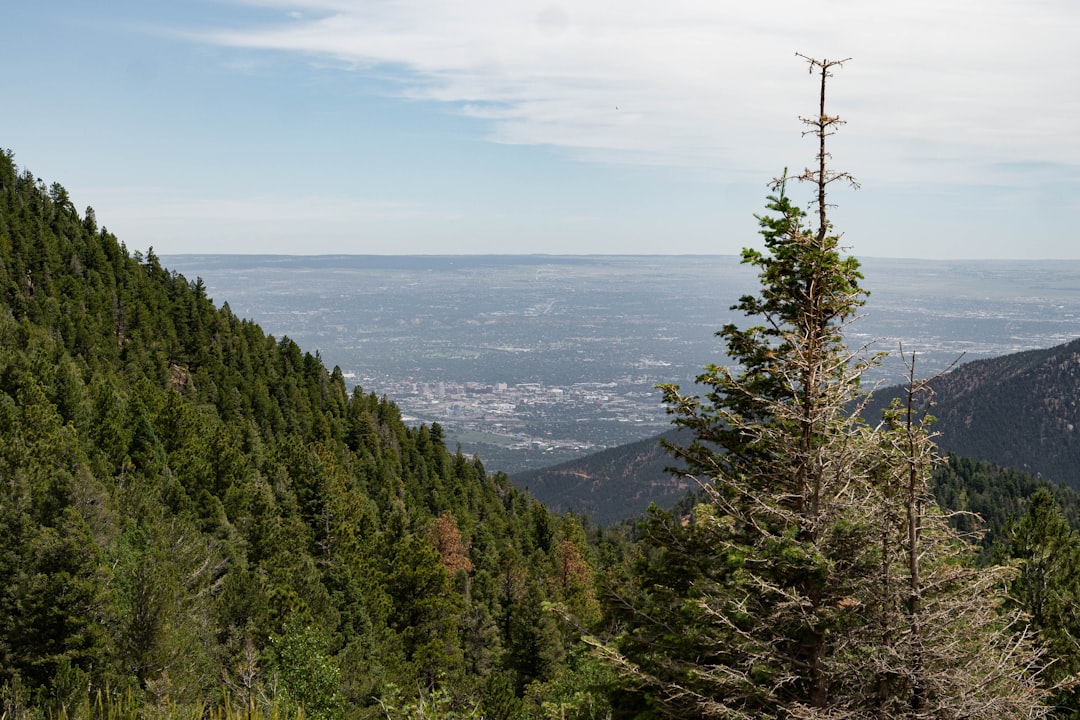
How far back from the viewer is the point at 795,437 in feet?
34.9

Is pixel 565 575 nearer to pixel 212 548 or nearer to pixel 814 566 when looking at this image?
pixel 212 548

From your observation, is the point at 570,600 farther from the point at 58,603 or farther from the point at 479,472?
the point at 479,472

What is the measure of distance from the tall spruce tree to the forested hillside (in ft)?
13.0

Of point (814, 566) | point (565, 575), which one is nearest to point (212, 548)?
point (814, 566)

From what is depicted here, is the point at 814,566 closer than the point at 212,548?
Yes

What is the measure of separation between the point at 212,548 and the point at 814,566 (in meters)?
27.3

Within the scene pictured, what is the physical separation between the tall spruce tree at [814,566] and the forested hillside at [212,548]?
13.0 ft

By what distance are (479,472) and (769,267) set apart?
96.6 metres

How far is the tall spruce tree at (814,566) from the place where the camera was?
9.13m

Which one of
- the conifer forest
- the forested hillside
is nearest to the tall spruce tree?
the conifer forest

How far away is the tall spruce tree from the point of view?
30.0ft

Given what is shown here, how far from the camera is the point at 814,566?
9.25 meters

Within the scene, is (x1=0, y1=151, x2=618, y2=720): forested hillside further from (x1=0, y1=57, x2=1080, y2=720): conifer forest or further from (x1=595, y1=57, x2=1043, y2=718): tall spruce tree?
(x1=595, y1=57, x2=1043, y2=718): tall spruce tree

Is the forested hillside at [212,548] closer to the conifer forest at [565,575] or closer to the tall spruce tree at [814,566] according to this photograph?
the conifer forest at [565,575]
